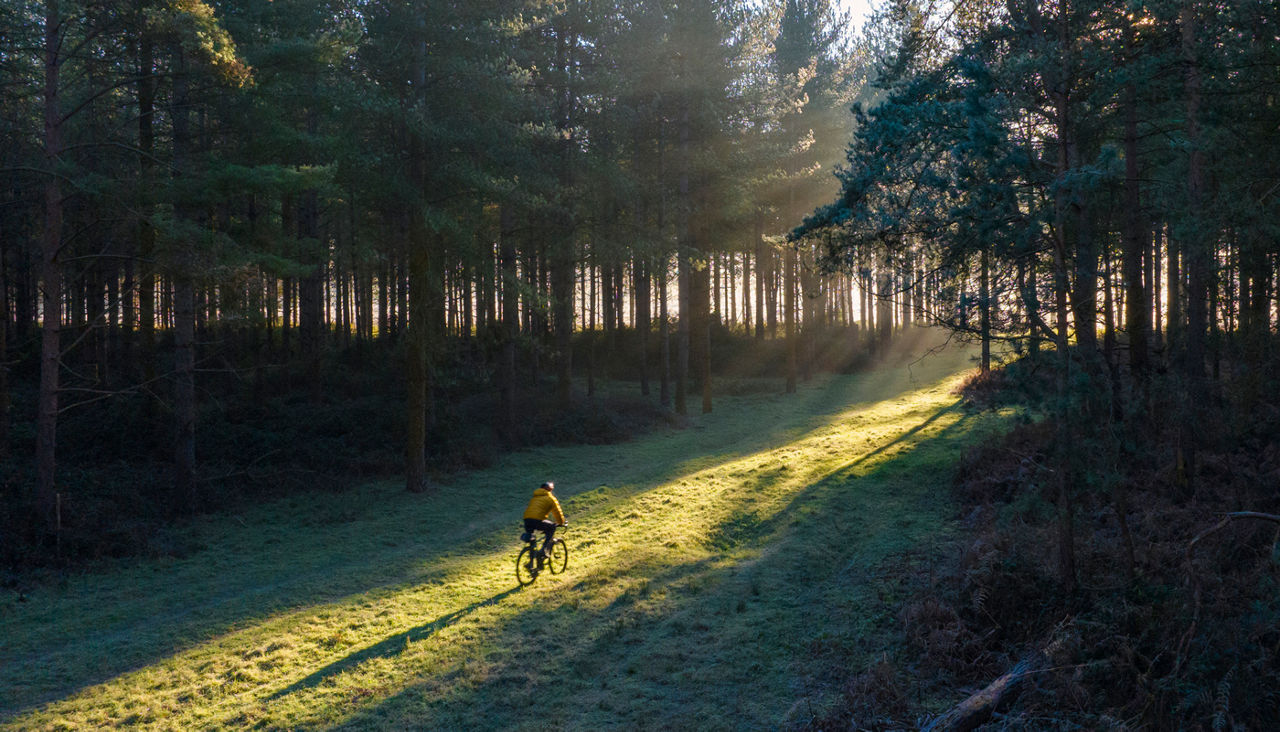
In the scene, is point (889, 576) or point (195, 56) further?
point (195, 56)

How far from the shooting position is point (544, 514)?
41.0ft

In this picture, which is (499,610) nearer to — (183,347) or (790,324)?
(183,347)

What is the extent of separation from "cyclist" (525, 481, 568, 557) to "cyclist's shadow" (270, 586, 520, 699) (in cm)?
137

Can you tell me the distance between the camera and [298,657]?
9.65 m

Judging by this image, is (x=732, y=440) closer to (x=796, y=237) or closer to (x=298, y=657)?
(x=796, y=237)

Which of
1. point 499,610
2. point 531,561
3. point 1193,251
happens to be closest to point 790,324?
point 1193,251

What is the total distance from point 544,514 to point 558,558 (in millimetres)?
1180

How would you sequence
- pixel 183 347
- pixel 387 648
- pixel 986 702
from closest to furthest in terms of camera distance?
pixel 986 702 < pixel 387 648 < pixel 183 347

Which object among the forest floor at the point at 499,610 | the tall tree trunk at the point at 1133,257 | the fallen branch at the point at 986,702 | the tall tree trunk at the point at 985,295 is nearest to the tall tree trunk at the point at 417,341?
the forest floor at the point at 499,610

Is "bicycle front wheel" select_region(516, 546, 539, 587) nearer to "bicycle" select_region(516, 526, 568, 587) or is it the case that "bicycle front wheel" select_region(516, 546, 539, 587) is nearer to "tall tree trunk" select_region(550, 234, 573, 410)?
"bicycle" select_region(516, 526, 568, 587)

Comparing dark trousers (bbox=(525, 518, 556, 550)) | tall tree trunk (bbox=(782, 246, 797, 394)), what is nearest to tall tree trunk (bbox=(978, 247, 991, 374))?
dark trousers (bbox=(525, 518, 556, 550))

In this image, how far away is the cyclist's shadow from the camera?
895 centimetres

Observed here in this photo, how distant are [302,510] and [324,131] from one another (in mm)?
12835

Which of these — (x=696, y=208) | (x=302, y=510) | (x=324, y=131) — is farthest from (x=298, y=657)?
(x=696, y=208)
